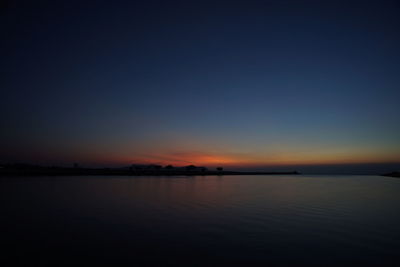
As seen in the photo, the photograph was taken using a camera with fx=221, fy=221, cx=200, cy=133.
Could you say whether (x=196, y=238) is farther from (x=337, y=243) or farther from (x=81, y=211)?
(x=81, y=211)

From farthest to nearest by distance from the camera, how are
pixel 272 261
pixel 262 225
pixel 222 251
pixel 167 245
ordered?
pixel 262 225
pixel 167 245
pixel 222 251
pixel 272 261

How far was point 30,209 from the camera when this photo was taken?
1861 centimetres

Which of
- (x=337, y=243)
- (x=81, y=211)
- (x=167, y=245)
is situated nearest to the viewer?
(x=167, y=245)

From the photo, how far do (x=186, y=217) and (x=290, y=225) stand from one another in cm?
747

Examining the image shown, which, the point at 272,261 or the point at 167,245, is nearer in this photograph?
the point at 272,261

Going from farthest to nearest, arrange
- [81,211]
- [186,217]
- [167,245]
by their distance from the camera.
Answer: [81,211] < [186,217] < [167,245]

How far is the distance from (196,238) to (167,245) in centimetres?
185

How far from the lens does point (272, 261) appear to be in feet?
29.9

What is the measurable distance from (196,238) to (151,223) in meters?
4.34

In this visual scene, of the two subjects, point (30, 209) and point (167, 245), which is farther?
point (30, 209)

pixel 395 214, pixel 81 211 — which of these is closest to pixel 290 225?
pixel 395 214

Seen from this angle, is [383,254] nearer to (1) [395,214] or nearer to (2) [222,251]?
(2) [222,251]

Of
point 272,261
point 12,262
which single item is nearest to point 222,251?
point 272,261

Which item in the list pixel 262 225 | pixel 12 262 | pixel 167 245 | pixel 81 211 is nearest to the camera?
pixel 12 262
